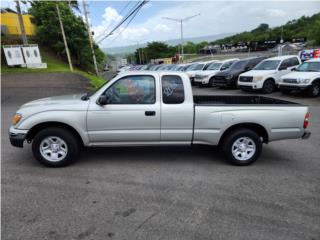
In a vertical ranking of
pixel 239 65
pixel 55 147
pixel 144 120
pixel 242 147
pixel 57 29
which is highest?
pixel 57 29

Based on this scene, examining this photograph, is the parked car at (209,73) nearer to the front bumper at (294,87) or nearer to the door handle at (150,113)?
the front bumper at (294,87)

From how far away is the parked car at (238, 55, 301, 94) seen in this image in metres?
13.2

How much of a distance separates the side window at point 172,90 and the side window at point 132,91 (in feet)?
0.65

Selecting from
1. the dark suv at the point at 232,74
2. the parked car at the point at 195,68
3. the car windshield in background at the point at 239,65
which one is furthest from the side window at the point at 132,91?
the parked car at the point at 195,68

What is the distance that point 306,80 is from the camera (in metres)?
11.4

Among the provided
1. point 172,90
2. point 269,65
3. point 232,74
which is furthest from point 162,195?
point 232,74

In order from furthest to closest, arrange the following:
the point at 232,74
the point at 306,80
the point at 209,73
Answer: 1. the point at 209,73
2. the point at 232,74
3. the point at 306,80

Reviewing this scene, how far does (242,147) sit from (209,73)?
13.5 meters

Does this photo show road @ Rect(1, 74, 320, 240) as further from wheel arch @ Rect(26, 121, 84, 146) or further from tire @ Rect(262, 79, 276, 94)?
tire @ Rect(262, 79, 276, 94)

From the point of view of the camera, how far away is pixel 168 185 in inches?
158

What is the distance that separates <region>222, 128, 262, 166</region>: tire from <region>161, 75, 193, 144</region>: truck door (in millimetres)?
723

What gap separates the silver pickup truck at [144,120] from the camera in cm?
450

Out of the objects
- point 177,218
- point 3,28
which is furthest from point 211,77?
point 3,28

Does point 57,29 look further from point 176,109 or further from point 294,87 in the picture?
point 176,109
